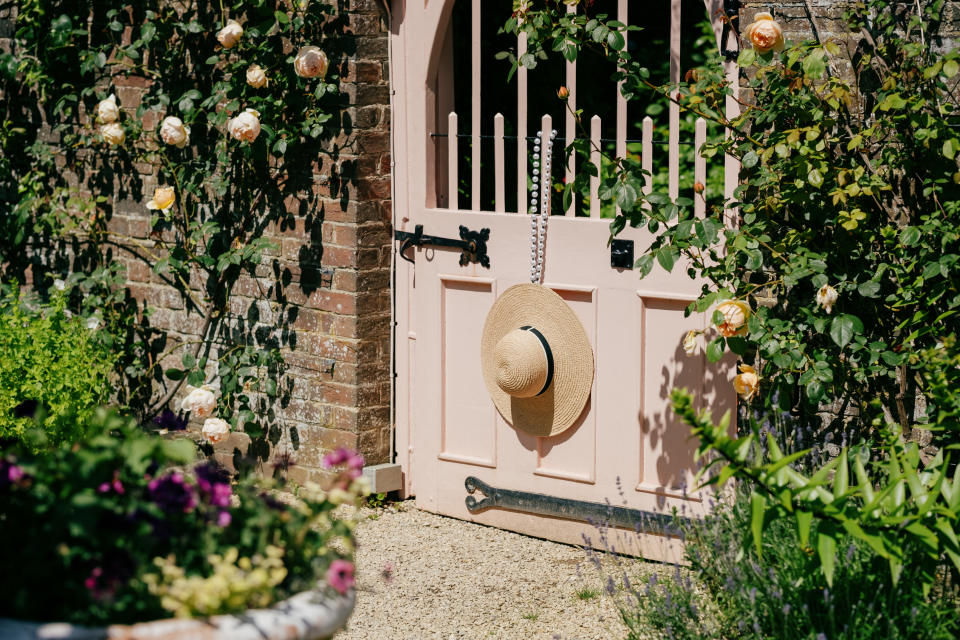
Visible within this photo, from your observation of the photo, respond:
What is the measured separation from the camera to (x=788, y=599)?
10.1 feet

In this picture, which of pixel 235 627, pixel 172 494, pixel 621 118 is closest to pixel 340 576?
pixel 235 627

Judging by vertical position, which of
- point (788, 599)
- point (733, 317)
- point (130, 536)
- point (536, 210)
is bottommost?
point (788, 599)

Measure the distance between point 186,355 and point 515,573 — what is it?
1.91m

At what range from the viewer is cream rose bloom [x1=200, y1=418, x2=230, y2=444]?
4840 millimetres

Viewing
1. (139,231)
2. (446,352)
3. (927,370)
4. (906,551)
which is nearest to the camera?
(906,551)

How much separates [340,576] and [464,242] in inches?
104

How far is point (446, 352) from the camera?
4.77 metres

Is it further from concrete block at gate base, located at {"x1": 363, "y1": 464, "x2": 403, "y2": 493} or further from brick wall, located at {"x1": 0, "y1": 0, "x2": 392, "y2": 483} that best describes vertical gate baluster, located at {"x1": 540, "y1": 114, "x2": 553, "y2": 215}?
concrete block at gate base, located at {"x1": 363, "y1": 464, "x2": 403, "y2": 493}

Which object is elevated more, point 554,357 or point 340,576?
point 554,357

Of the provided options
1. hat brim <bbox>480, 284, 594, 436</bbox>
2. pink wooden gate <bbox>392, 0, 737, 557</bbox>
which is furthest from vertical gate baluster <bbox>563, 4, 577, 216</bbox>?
hat brim <bbox>480, 284, 594, 436</bbox>

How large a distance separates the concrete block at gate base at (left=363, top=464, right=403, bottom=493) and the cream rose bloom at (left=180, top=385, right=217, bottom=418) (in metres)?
0.75

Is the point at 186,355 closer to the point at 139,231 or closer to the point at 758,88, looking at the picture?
the point at 139,231

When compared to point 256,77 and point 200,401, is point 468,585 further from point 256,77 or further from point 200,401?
point 256,77

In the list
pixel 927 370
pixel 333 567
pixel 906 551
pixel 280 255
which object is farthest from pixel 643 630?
pixel 280 255
